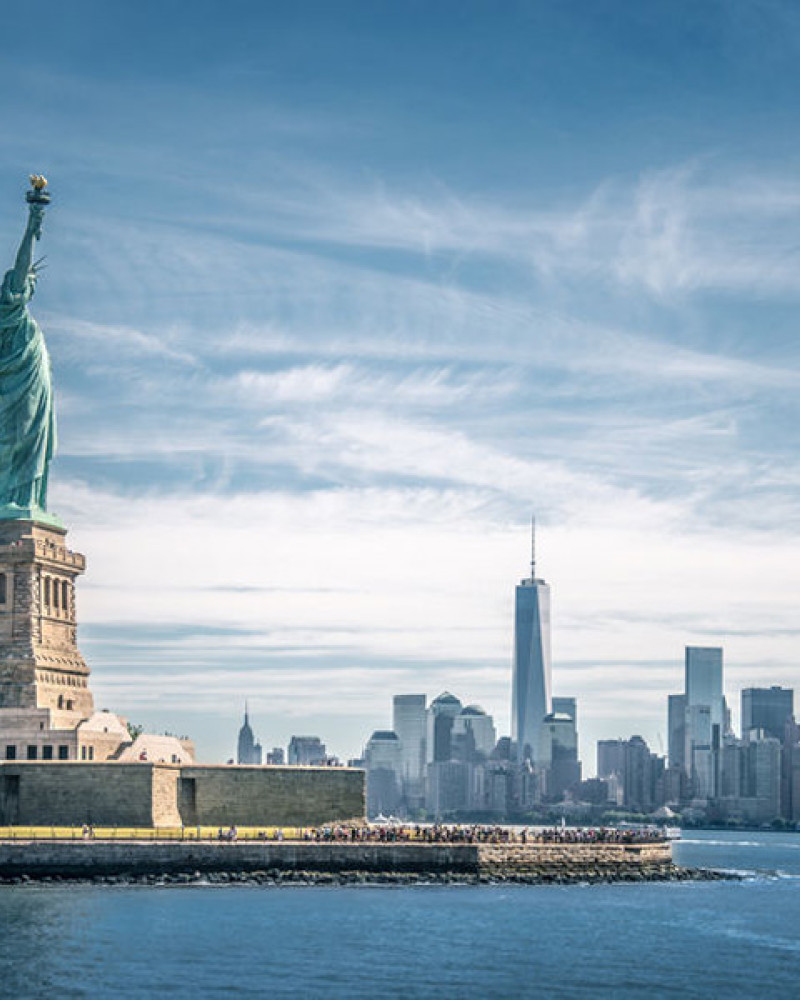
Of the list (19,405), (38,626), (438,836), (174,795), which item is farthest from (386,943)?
(19,405)

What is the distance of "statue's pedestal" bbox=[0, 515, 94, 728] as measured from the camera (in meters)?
90.7

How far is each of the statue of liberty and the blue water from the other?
25.3 meters

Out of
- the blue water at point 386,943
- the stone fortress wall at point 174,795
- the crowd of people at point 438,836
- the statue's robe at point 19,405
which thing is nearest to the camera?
the blue water at point 386,943

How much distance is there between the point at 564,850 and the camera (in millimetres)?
90500

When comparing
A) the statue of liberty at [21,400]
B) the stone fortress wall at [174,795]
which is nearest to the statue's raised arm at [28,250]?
the statue of liberty at [21,400]

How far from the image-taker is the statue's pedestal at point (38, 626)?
298ft

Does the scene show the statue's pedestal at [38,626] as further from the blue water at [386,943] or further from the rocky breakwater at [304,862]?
the blue water at [386,943]

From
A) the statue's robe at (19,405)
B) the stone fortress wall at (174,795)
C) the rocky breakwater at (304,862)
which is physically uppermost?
the statue's robe at (19,405)

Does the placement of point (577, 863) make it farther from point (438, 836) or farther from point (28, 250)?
point (28, 250)

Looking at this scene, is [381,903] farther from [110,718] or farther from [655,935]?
[110,718]

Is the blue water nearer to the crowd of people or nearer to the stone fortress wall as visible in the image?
the crowd of people

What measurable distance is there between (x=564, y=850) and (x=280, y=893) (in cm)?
1890

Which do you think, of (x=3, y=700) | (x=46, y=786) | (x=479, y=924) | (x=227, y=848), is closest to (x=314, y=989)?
(x=479, y=924)

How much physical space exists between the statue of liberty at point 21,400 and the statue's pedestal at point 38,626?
1.98 meters
